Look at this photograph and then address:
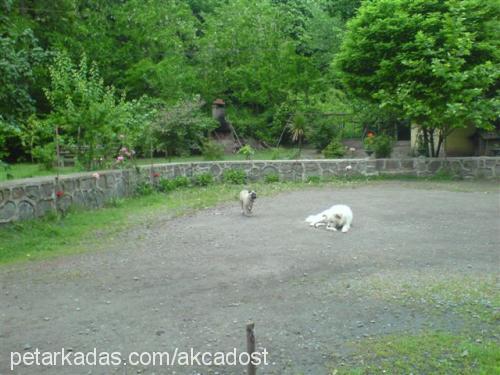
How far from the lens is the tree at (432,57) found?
12570 mm

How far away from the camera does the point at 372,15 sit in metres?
14.0

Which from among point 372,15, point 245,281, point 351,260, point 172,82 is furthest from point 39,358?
point 172,82

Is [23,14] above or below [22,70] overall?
above

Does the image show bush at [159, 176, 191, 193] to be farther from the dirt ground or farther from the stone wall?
the dirt ground

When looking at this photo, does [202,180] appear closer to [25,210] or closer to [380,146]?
[380,146]

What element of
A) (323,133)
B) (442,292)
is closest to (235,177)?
(323,133)

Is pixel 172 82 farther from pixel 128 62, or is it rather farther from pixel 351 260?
pixel 351 260

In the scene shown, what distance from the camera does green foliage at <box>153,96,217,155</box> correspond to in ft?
51.3

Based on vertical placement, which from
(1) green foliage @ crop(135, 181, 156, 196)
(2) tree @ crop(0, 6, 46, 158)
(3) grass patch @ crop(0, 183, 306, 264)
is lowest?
(3) grass patch @ crop(0, 183, 306, 264)

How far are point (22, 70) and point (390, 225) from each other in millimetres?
5613

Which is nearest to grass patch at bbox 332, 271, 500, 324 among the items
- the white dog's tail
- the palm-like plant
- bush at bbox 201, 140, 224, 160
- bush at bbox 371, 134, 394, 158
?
the white dog's tail

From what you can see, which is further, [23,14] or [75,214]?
[75,214]

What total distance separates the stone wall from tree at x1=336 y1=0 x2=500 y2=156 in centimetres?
107

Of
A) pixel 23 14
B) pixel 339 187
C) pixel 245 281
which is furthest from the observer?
pixel 339 187
